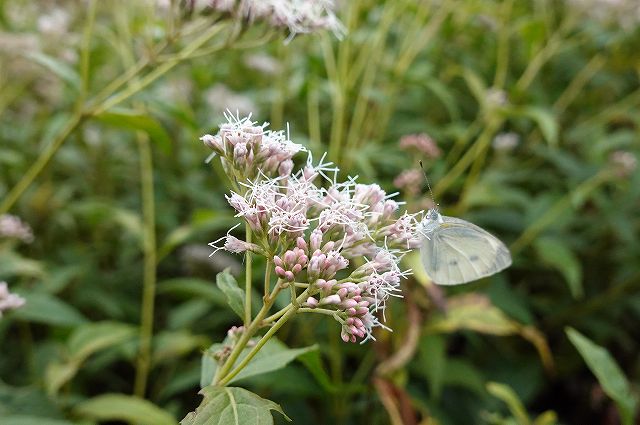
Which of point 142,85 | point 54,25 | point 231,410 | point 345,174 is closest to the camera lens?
point 231,410

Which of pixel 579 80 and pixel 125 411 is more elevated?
pixel 579 80

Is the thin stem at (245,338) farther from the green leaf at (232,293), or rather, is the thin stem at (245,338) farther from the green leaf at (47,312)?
the green leaf at (47,312)

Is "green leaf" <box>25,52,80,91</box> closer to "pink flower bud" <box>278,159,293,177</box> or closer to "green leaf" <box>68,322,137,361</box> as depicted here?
"green leaf" <box>68,322,137,361</box>

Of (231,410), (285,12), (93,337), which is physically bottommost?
(231,410)

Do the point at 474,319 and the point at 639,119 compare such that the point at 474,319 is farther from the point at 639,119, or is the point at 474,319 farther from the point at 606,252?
the point at 639,119

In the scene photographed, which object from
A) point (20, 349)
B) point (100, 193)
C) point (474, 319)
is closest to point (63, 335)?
point (20, 349)

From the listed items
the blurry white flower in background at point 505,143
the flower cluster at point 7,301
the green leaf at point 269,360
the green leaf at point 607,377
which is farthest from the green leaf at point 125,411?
the blurry white flower in background at point 505,143

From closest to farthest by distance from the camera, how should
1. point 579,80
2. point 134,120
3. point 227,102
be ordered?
point 134,120 → point 227,102 → point 579,80

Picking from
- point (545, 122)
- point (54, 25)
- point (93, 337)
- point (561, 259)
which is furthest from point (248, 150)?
point (54, 25)

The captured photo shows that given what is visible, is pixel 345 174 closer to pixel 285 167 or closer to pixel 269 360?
pixel 285 167
